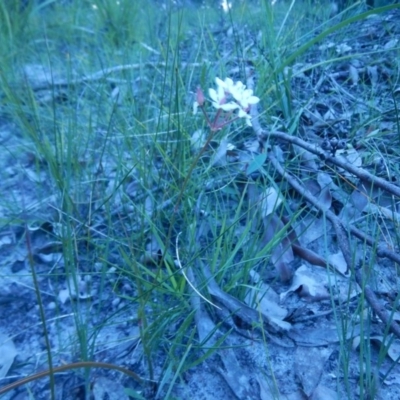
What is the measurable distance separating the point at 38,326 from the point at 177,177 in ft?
1.90

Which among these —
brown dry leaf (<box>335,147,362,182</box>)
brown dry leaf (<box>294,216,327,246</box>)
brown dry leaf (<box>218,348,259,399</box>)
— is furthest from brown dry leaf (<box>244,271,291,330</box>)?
brown dry leaf (<box>335,147,362,182</box>)

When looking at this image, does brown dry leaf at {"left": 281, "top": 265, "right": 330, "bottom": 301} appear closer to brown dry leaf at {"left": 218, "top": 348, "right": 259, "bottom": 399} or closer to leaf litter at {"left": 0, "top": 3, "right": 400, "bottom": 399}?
leaf litter at {"left": 0, "top": 3, "right": 400, "bottom": 399}

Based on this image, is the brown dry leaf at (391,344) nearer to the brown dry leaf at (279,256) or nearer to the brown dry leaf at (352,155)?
the brown dry leaf at (279,256)

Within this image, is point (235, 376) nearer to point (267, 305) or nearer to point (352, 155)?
point (267, 305)

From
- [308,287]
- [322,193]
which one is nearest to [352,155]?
[322,193]

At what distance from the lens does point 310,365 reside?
1.07 metres

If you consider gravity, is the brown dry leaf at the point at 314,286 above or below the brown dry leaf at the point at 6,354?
above

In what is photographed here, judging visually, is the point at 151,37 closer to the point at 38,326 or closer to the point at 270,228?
the point at 270,228

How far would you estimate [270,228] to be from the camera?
1355 mm

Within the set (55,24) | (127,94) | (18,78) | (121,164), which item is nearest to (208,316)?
(121,164)

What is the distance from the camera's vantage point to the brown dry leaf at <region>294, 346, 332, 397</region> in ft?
3.37

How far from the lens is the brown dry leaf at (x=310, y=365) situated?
3.37ft

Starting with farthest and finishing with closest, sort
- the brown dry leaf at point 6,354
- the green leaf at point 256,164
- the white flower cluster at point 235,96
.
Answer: the green leaf at point 256,164
the brown dry leaf at point 6,354
the white flower cluster at point 235,96

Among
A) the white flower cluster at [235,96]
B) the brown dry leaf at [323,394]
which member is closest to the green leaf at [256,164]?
the white flower cluster at [235,96]
